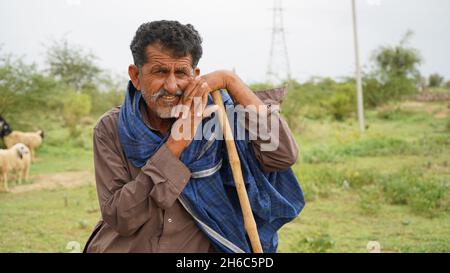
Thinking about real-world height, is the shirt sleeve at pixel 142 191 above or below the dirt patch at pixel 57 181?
above

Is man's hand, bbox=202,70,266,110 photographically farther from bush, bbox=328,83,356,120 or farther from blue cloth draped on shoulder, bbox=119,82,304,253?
bush, bbox=328,83,356,120

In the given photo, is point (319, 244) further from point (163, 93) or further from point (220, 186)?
point (163, 93)

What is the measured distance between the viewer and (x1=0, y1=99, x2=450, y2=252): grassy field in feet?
19.5

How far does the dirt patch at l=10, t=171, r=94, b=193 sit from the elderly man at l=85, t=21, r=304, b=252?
7051 mm

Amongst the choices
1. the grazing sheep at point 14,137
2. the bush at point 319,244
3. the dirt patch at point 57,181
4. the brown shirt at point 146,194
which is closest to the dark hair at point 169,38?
the brown shirt at point 146,194

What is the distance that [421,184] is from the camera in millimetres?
7512

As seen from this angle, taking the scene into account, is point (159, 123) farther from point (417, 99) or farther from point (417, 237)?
point (417, 99)

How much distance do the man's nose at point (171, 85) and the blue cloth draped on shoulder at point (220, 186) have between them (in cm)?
18

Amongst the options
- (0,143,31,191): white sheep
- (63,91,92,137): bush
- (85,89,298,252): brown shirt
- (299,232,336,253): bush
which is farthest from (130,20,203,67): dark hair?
(63,91,92,137): bush

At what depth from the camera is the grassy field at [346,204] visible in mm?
5957

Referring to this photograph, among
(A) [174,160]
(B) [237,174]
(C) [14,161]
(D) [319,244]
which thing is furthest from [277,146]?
(C) [14,161]

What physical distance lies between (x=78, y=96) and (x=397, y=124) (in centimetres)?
984

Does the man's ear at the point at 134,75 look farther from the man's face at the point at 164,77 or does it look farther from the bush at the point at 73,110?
the bush at the point at 73,110
